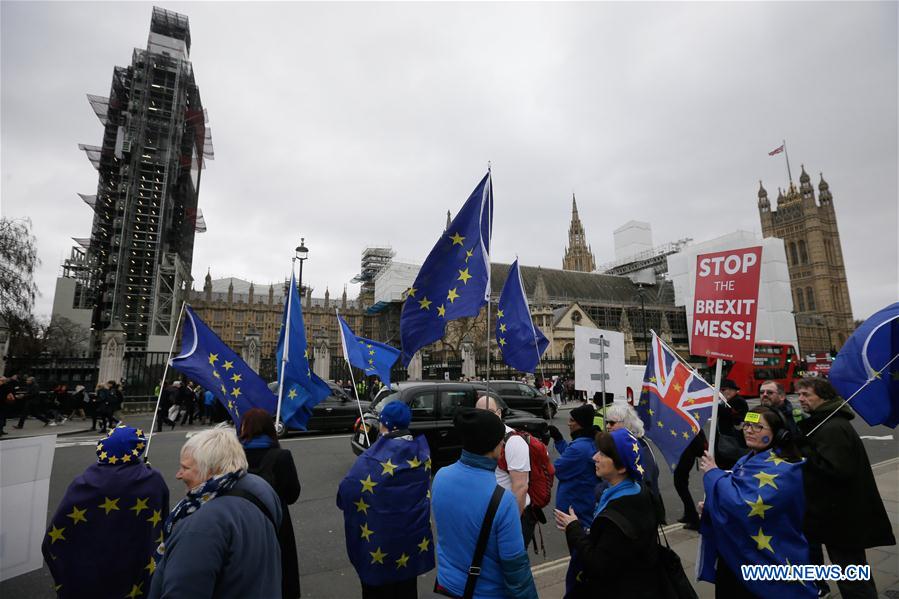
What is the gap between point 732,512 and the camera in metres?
2.70

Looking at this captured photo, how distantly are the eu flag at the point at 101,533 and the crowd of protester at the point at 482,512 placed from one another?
0.01 m

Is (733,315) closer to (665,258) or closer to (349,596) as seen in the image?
(349,596)

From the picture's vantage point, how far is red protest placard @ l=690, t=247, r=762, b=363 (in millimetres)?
3703

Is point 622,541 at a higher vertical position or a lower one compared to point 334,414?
higher

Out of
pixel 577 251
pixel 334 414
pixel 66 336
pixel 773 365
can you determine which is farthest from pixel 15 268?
pixel 577 251

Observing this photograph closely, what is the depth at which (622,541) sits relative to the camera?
224cm

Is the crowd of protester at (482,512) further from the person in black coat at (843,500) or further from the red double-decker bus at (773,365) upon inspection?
the red double-decker bus at (773,365)

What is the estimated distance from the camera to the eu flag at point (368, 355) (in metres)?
7.54

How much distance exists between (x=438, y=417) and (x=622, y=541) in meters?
7.23

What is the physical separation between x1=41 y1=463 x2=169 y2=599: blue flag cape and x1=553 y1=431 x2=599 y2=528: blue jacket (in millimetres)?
3017

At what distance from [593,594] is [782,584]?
3.89ft

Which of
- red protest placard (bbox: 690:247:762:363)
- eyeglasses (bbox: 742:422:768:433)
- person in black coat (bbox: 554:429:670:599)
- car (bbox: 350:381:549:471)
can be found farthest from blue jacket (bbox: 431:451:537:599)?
car (bbox: 350:381:549:471)

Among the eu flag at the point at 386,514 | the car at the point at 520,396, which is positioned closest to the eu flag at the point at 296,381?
the eu flag at the point at 386,514

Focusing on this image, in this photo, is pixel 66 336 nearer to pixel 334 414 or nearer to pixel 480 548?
pixel 334 414
